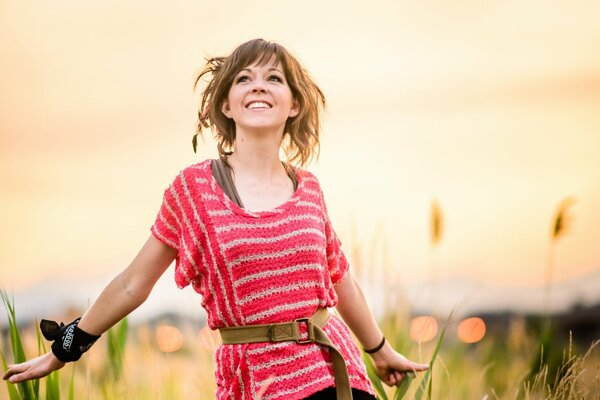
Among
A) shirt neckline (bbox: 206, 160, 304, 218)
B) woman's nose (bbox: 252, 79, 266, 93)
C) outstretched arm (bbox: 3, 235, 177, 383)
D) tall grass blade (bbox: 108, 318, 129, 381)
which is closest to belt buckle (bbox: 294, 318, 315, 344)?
shirt neckline (bbox: 206, 160, 304, 218)

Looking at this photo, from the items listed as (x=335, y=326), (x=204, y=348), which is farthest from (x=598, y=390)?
(x=204, y=348)

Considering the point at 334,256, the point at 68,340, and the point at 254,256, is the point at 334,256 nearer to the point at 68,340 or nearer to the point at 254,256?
the point at 254,256

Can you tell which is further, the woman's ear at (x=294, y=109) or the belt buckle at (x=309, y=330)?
the woman's ear at (x=294, y=109)

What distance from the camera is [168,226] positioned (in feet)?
8.30

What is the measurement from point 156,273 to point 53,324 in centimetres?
35

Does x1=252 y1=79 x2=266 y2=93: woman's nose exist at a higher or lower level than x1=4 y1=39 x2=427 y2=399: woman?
higher

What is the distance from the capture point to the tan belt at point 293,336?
2.43 m

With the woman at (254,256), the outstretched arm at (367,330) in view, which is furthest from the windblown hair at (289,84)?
the outstretched arm at (367,330)

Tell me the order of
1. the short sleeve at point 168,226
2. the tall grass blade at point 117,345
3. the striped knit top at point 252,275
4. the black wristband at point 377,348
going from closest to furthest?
the striped knit top at point 252,275, the short sleeve at point 168,226, the black wristband at point 377,348, the tall grass blade at point 117,345

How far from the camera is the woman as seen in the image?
2.43 m

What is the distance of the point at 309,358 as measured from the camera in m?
2.45

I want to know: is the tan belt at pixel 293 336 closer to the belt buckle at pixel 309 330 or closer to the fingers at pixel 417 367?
the belt buckle at pixel 309 330

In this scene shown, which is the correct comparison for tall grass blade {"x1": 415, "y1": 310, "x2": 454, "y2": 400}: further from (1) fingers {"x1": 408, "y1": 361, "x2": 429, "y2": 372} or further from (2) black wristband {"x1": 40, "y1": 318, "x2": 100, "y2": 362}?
(2) black wristband {"x1": 40, "y1": 318, "x2": 100, "y2": 362}

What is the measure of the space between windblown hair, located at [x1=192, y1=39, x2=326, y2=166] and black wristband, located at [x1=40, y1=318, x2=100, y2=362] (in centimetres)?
61
